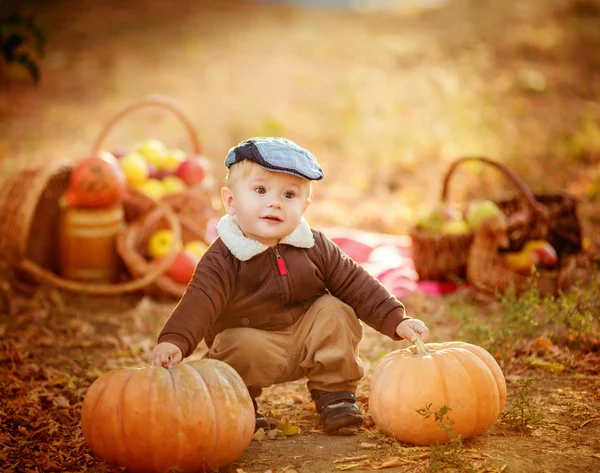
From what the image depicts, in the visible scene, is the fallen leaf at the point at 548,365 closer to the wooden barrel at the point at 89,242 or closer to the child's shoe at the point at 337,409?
the child's shoe at the point at 337,409

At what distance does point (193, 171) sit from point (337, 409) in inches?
125

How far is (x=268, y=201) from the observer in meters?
3.03

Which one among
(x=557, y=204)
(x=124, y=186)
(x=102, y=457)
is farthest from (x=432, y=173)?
(x=102, y=457)

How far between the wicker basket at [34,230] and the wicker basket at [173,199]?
219 mm

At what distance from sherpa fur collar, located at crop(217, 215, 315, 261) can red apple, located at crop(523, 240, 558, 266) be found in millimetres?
2597

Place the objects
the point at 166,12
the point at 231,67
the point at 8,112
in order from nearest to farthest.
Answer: the point at 8,112 < the point at 231,67 < the point at 166,12

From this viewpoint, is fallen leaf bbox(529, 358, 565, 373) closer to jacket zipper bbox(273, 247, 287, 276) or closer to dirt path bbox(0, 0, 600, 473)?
dirt path bbox(0, 0, 600, 473)

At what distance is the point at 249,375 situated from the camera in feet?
10.3

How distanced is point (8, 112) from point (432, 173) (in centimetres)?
559

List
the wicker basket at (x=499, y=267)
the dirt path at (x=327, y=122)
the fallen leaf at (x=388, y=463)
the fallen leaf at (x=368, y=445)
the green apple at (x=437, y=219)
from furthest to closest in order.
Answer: the green apple at (x=437, y=219), the wicker basket at (x=499, y=267), the dirt path at (x=327, y=122), the fallen leaf at (x=368, y=445), the fallen leaf at (x=388, y=463)

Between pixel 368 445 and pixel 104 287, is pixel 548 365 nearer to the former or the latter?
pixel 368 445

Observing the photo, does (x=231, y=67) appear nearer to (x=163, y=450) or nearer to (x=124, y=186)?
(x=124, y=186)

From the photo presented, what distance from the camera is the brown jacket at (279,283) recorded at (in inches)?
121

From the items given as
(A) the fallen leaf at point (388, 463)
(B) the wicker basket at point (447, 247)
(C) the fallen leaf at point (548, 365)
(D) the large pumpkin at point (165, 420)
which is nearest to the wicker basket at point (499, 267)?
(B) the wicker basket at point (447, 247)
